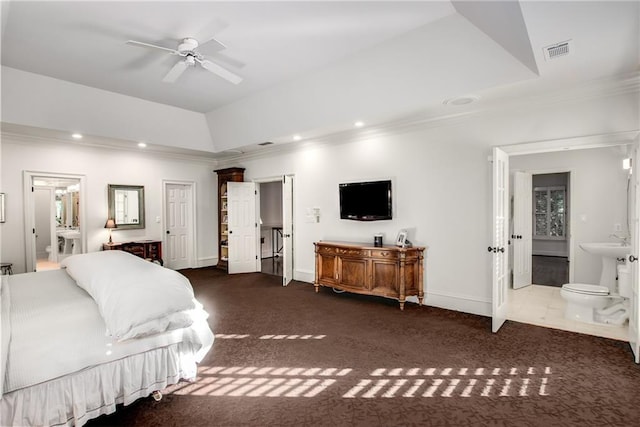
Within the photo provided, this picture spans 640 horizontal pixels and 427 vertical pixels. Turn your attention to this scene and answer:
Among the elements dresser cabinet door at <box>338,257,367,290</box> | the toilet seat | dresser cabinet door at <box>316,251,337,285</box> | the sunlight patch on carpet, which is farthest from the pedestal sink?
dresser cabinet door at <box>316,251,337,285</box>

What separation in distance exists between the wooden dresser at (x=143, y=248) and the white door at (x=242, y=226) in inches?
54.6

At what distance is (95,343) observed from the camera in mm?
1812

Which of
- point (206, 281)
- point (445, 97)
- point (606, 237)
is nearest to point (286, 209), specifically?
point (206, 281)

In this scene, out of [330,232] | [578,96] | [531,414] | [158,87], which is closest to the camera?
[531,414]

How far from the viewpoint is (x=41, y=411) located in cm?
163

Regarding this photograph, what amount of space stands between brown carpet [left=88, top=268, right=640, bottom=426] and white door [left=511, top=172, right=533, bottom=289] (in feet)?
6.49

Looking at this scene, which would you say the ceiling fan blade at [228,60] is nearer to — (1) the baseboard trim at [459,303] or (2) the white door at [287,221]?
(2) the white door at [287,221]

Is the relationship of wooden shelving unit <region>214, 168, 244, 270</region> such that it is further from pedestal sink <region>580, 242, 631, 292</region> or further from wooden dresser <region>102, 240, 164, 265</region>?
pedestal sink <region>580, 242, 631, 292</region>

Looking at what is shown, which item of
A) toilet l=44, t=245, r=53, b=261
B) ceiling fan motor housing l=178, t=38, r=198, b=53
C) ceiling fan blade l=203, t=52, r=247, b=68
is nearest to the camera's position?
ceiling fan motor housing l=178, t=38, r=198, b=53

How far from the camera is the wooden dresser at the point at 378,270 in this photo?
4262mm

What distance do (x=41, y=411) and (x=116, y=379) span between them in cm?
34

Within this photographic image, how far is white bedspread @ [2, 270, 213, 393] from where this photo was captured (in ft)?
5.25

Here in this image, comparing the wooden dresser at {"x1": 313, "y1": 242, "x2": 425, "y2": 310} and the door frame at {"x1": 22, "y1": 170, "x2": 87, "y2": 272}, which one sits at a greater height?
the door frame at {"x1": 22, "y1": 170, "x2": 87, "y2": 272}

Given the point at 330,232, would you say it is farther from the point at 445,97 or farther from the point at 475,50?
the point at 475,50
